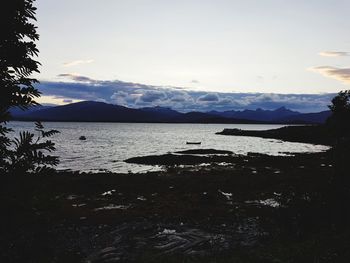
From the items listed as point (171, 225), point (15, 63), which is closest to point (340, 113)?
point (171, 225)

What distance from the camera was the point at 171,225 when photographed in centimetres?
2216

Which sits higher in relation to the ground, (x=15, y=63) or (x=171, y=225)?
(x=15, y=63)

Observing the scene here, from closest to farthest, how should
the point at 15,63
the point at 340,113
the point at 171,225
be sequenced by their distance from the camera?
the point at 15,63
the point at 171,225
the point at 340,113

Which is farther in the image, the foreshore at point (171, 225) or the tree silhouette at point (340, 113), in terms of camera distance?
the tree silhouette at point (340, 113)

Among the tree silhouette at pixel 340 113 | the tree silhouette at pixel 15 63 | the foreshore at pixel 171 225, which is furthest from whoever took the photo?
the tree silhouette at pixel 340 113

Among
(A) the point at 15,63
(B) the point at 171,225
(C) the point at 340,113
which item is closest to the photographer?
(A) the point at 15,63

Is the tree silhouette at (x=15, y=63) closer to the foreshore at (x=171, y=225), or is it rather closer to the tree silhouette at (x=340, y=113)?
the foreshore at (x=171, y=225)

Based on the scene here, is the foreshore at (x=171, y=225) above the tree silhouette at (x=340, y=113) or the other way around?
the other way around

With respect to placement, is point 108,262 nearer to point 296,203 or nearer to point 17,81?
point 17,81

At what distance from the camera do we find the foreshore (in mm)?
12020

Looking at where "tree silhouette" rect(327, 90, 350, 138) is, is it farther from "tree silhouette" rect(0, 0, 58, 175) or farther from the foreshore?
"tree silhouette" rect(0, 0, 58, 175)

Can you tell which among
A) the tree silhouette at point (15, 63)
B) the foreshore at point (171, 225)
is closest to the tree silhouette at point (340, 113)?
the foreshore at point (171, 225)

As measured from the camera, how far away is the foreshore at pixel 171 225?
12.0m

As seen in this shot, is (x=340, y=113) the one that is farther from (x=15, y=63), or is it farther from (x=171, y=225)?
(x=15, y=63)
